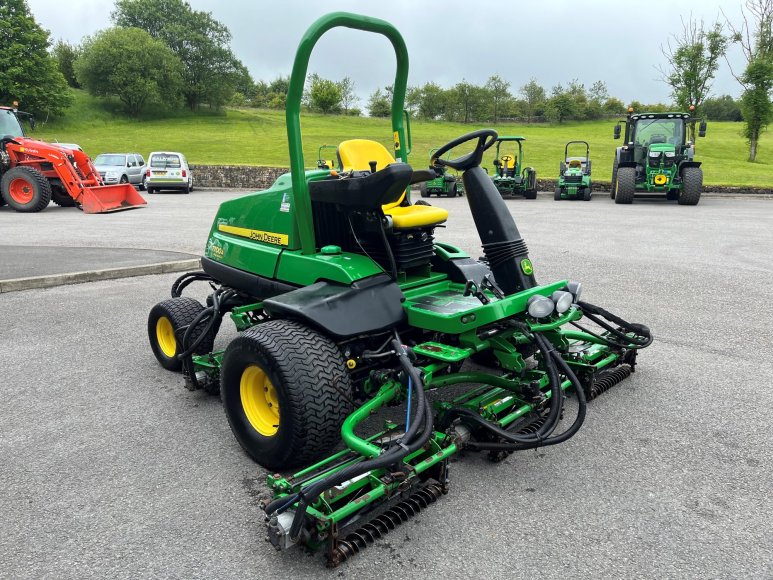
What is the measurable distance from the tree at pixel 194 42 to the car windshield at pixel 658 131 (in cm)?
4961

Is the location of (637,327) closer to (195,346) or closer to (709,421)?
(709,421)

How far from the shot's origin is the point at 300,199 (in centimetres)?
354

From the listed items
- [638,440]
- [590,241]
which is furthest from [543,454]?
[590,241]

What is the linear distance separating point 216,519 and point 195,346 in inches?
58.9

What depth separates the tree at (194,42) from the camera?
5809 centimetres

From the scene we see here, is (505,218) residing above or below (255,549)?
above

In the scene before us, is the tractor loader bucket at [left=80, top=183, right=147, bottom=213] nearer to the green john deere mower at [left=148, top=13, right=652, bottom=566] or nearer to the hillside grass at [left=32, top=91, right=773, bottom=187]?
the green john deere mower at [left=148, top=13, right=652, bottom=566]

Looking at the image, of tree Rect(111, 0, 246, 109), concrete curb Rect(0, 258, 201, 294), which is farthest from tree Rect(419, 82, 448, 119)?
concrete curb Rect(0, 258, 201, 294)

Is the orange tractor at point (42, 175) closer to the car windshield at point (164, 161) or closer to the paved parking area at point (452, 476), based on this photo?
the car windshield at point (164, 161)

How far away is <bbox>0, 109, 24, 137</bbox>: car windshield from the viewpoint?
1487 cm

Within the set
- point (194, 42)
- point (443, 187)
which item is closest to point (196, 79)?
point (194, 42)

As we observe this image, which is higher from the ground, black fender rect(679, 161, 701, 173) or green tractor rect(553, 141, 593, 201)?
black fender rect(679, 161, 701, 173)

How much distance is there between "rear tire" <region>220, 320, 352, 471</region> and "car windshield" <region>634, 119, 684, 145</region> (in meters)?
16.9

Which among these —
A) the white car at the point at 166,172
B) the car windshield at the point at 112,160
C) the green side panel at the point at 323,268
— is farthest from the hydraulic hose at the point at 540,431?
the car windshield at the point at 112,160
